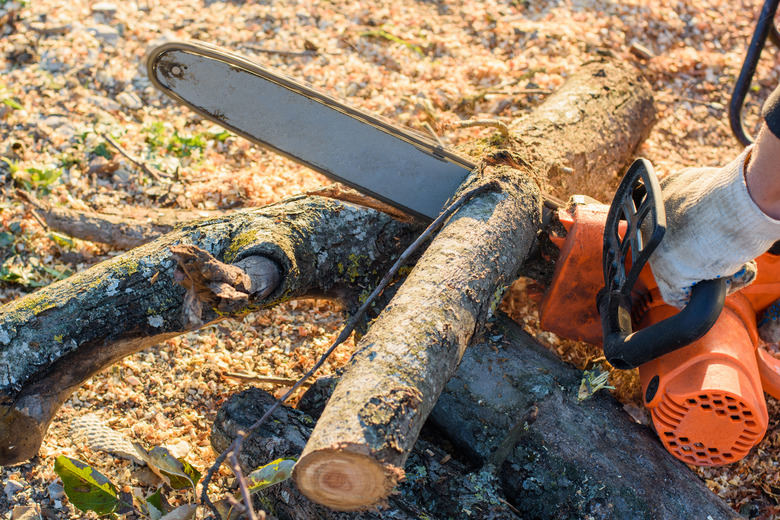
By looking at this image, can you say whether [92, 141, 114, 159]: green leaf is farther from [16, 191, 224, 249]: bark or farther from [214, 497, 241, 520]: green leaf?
[214, 497, 241, 520]: green leaf

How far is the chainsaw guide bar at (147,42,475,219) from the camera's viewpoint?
223 cm

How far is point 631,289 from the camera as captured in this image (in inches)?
69.1

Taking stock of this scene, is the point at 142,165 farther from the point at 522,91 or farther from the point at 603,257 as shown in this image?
the point at 603,257

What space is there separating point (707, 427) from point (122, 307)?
2043mm

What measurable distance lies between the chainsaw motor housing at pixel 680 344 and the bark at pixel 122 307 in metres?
0.99

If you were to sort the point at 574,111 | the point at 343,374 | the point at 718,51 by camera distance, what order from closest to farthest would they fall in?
the point at 343,374 < the point at 574,111 < the point at 718,51

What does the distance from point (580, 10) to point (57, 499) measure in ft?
15.6

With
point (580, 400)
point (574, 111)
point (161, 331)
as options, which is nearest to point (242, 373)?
point (161, 331)

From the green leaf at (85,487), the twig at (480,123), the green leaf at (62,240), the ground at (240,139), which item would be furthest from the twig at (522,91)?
the green leaf at (85,487)

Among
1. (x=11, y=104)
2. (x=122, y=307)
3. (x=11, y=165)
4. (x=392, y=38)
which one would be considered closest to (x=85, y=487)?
(x=122, y=307)

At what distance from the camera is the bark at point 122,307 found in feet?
5.99

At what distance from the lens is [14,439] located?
184 centimetres

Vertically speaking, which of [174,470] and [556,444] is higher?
[556,444]

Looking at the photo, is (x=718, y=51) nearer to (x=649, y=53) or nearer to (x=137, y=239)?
(x=649, y=53)
